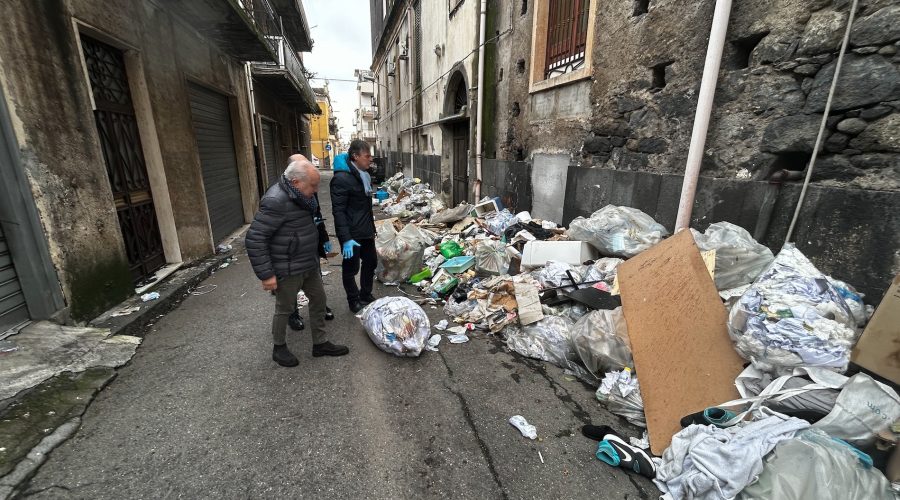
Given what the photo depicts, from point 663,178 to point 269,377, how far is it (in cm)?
396

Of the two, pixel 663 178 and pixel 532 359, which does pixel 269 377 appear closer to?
pixel 532 359

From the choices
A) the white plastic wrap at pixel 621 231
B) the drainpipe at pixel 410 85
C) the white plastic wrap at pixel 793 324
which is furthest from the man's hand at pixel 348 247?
the drainpipe at pixel 410 85

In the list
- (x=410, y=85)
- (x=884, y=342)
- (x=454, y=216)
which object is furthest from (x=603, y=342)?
(x=410, y=85)

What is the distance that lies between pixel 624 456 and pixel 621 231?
2349mm

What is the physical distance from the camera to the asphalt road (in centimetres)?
181

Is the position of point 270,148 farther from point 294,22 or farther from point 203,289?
point 203,289

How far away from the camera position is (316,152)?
42312 millimetres

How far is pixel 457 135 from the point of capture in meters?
9.66

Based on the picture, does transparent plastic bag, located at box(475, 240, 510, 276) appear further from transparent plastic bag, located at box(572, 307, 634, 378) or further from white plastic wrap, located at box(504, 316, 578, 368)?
transparent plastic bag, located at box(572, 307, 634, 378)

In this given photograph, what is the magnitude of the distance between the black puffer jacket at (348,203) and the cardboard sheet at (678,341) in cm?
245

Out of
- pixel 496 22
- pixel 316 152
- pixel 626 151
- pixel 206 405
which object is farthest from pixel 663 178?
pixel 316 152

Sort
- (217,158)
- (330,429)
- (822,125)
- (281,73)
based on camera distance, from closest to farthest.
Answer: (330,429)
(822,125)
(217,158)
(281,73)

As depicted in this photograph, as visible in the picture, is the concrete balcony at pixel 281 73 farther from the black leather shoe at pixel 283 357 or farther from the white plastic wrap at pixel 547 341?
the white plastic wrap at pixel 547 341

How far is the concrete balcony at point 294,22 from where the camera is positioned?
10.9m
